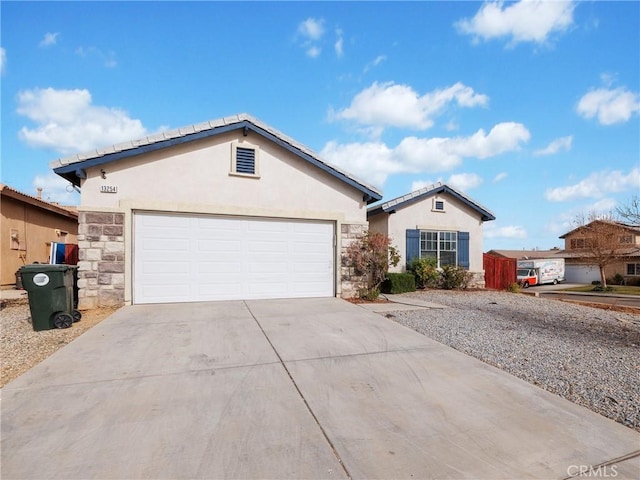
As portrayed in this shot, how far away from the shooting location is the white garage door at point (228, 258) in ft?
29.1

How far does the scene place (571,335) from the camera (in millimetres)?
6684

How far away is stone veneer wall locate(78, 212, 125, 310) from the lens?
8430mm

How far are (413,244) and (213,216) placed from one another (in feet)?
27.7

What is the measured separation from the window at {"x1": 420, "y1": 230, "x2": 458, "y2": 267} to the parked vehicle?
56.4ft

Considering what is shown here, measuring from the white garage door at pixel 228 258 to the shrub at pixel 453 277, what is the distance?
627 cm

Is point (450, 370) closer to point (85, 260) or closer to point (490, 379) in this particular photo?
point (490, 379)

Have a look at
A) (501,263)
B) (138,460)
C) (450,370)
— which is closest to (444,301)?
(450,370)

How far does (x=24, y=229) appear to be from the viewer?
1411 cm

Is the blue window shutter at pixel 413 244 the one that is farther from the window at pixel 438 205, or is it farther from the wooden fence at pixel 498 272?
the wooden fence at pixel 498 272

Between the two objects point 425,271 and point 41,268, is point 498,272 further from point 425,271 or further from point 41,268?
point 41,268

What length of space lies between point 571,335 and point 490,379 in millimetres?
3633

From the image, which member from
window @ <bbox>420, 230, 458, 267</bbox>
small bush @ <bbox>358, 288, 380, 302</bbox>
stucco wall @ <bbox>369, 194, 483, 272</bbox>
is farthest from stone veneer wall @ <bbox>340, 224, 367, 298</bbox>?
window @ <bbox>420, 230, 458, 267</bbox>

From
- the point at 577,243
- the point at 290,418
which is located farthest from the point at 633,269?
the point at 290,418

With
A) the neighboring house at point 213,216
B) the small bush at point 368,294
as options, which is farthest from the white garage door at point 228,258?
the small bush at point 368,294
